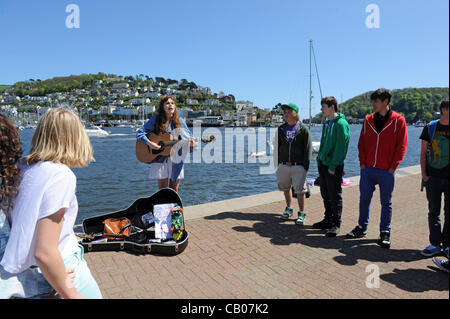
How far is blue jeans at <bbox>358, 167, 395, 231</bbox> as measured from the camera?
164 inches

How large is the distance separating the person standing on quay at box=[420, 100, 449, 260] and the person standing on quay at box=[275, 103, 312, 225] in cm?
179

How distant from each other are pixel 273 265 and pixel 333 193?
5.74 feet

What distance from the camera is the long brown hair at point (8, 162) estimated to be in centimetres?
177

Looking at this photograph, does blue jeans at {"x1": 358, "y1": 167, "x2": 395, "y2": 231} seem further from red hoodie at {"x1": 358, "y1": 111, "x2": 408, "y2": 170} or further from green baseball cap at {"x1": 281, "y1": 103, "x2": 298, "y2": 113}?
green baseball cap at {"x1": 281, "y1": 103, "x2": 298, "y2": 113}

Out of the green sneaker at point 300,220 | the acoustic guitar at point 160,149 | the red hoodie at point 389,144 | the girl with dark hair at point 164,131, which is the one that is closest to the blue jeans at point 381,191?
the red hoodie at point 389,144

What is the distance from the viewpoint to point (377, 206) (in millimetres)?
6234

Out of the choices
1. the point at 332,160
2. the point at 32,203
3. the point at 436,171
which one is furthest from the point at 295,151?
the point at 32,203

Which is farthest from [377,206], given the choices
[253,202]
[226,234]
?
[226,234]

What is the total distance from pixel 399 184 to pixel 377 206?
9.53ft

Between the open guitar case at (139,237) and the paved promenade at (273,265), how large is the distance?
0.11 m

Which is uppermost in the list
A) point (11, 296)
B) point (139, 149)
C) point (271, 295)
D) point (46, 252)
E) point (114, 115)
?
point (114, 115)

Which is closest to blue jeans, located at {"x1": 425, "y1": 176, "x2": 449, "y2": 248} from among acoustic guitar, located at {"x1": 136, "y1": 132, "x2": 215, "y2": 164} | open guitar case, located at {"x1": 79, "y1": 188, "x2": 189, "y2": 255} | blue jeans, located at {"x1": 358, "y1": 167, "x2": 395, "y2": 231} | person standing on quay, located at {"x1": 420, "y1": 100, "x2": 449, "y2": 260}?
person standing on quay, located at {"x1": 420, "y1": 100, "x2": 449, "y2": 260}
